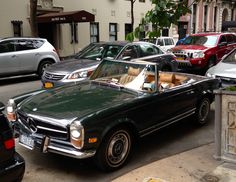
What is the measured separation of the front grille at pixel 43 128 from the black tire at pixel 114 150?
0.52 meters

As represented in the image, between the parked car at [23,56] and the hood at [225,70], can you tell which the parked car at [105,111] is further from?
the parked car at [23,56]

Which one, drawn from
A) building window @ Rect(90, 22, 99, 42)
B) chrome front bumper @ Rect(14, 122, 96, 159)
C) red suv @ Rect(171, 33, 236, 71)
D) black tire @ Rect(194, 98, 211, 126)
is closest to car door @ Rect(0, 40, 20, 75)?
red suv @ Rect(171, 33, 236, 71)

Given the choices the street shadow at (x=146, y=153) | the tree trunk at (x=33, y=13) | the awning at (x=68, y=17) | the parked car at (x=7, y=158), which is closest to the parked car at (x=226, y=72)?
the street shadow at (x=146, y=153)

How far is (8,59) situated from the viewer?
12258mm

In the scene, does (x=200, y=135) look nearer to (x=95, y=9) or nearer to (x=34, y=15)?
(x=34, y=15)

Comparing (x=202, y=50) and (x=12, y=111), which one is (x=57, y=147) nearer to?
(x=12, y=111)

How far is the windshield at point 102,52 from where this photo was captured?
31.8 ft

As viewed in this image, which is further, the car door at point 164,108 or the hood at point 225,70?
the hood at point 225,70

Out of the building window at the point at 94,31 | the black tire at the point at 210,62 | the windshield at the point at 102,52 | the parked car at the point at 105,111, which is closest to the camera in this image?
the parked car at the point at 105,111

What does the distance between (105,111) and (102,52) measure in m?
5.54

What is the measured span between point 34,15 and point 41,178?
1260 cm

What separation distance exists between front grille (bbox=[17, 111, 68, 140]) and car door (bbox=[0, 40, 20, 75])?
7.94m

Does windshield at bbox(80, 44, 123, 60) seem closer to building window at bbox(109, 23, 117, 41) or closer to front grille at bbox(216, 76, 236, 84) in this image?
front grille at bbox(216, 76, 236, 84)

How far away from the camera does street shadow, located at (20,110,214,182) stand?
4.64m
